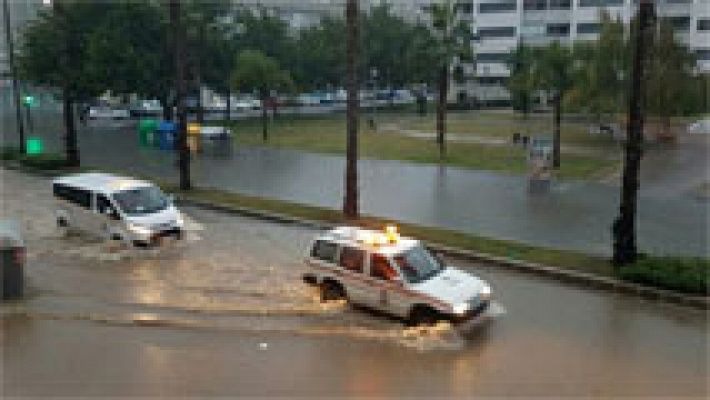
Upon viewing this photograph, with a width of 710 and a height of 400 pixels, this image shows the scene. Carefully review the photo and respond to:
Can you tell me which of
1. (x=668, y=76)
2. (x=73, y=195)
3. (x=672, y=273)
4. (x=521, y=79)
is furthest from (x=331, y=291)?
(x=521, y=79)

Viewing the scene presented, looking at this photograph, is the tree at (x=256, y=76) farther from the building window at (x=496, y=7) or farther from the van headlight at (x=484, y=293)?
the building window at (x=496, y=7)

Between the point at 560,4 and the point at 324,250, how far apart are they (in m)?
79.3

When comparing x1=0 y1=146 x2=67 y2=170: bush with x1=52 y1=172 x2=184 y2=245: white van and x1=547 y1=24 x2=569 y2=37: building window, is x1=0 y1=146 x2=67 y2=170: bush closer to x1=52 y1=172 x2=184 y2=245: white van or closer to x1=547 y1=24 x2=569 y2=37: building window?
x1=52 y1=172 x2=184 y2=245: white van

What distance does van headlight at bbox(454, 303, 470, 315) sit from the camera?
1491 centimetres

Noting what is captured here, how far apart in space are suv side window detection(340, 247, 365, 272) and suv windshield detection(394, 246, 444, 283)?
2.54 feet

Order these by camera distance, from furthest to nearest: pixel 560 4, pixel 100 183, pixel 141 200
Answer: pixel 560 4, pixel 100 183, pixel 141 200

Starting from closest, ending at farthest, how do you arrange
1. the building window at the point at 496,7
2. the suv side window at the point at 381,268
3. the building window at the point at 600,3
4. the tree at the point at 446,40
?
the suv side window at the point at 381,268 < the tree at the point at 446,40 < the building window at the point at 600,3 < the building window at the point at 496,7

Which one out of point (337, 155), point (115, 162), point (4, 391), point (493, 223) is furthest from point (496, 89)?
point (4, 391)

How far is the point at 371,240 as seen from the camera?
16375 mm

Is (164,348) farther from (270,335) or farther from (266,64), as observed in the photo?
(266,64)

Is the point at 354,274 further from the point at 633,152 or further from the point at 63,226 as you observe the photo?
the point at 63,226

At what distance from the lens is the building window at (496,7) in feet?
313

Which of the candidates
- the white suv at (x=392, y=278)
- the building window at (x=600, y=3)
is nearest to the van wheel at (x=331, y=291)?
the white suv at (x=392, y=278)

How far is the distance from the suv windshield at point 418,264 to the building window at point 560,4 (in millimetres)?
78106
